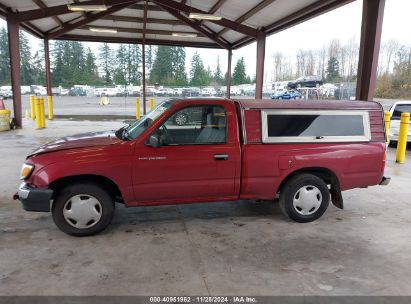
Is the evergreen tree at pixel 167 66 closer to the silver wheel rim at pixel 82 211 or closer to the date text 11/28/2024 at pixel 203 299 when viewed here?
the silver wheel rim at pixel 82 211

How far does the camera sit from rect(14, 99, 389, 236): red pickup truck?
13.1ft

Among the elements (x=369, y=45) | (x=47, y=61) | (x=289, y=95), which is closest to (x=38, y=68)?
(x=289, y=95)

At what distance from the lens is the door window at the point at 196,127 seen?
4.21 m

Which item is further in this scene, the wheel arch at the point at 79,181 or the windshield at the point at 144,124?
the windshield at the point at 144,124

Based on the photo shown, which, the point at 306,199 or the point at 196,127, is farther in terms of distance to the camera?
the point at 306,199

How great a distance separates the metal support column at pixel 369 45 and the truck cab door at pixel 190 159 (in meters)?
5.73

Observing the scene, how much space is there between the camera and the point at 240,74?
7600 centimetres

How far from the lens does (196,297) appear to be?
2904mm

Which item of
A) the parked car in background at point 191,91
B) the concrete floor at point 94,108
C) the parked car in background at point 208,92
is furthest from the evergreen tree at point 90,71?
the parked car in background at point 208,92

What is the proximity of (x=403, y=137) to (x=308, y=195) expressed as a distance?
565cm

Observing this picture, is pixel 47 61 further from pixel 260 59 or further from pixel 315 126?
pixel 315 126

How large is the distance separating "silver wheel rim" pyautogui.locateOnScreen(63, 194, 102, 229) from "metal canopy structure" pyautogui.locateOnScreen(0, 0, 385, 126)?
7.42 meters

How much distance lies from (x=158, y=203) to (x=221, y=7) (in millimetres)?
12431

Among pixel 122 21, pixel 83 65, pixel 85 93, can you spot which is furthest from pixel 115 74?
pixel 122 21
